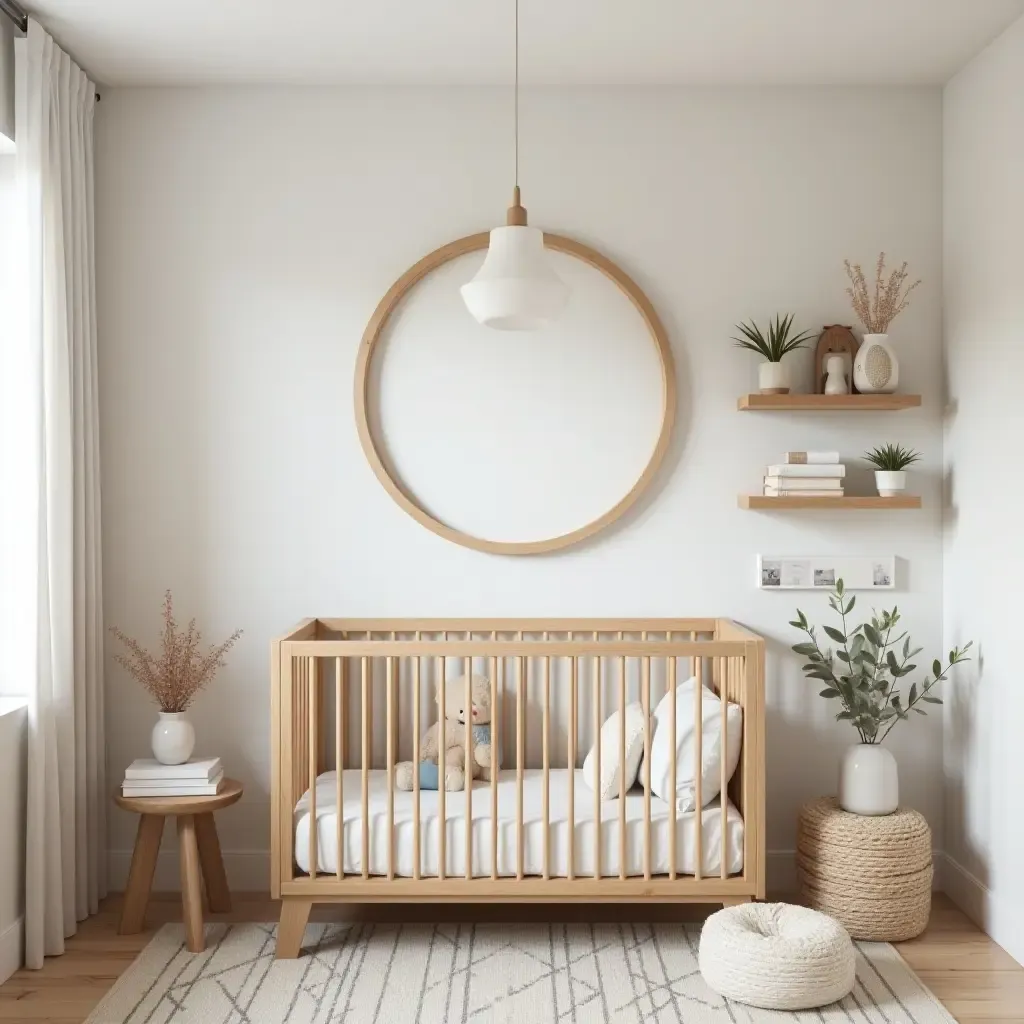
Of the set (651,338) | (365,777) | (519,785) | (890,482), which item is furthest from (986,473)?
(365,777)

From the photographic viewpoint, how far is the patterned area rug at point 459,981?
8.45ft

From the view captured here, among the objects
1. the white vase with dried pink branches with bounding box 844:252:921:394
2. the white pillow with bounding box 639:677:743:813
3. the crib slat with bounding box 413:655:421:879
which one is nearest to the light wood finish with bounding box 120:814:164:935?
the crib slat with bounding box 413:655:421:879

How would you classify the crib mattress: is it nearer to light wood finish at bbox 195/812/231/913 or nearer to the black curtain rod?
light wood finish at bbox 195/812/231/913

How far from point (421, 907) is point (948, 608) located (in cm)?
183

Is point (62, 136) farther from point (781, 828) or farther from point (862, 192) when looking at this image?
point (781, 828)

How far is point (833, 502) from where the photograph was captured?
3.32m

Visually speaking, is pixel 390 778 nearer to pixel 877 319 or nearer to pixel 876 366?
pixel 876 366

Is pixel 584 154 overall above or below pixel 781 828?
above

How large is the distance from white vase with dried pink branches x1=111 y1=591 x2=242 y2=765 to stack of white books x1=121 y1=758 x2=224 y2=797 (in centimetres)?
5

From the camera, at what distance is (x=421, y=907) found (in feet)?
10.7

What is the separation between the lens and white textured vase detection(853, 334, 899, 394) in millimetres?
3293

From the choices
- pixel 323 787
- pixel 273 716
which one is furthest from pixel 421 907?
pixel 273 716

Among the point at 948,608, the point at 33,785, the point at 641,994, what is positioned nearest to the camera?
the point at 641,994

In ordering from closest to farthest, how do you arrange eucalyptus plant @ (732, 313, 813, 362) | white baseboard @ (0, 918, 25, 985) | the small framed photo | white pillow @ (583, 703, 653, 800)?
white baseboard @ (0, 918, 25, 985) < white pillow @ (583, 703, 653, 800) < eucalyptus plant @ (732, 313, 813, 362) < the small framed photo
